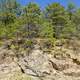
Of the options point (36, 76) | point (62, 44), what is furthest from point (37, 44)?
point (36, 76)

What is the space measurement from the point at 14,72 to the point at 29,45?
196 centimetres

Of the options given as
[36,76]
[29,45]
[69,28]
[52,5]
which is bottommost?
[36,76]

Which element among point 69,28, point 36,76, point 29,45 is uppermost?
point 69,28

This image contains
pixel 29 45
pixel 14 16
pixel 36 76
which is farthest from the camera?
pixel 14 16

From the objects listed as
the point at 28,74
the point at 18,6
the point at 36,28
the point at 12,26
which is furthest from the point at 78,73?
the point at 18,6

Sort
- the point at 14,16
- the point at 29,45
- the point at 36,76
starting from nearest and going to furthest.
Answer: the point at 36,76, the point at 29,45, the point at 14,16

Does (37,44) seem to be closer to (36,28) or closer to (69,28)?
(36,28)

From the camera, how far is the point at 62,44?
13602 millimetres

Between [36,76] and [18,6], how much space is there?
489 centimetres

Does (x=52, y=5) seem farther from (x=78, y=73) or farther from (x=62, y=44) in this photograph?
(x=78, y=73)

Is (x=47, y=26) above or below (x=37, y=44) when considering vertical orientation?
above

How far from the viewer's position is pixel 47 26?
13.5m

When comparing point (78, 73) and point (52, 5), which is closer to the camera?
point (78, 73)

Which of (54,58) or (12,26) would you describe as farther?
(12,26)
